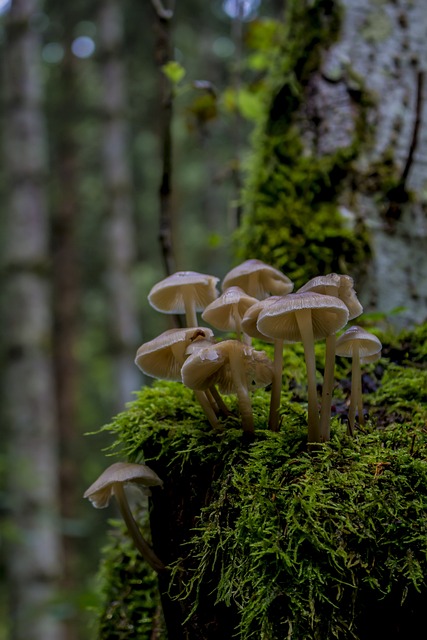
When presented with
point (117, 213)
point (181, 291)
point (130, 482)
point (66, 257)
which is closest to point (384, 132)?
point (181, 291)

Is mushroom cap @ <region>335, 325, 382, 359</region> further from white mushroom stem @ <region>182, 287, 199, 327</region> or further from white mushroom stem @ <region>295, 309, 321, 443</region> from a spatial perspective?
white mushroom stem @ <region>182, 287, 199, 327</region>

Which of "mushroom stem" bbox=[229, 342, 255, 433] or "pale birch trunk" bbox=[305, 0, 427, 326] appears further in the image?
"pale birch trunk" bbox=[305, 0, 427, 326]

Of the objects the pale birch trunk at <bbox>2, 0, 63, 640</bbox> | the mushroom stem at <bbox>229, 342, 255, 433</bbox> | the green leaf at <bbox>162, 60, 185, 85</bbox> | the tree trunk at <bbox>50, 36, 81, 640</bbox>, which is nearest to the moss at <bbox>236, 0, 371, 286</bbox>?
the green leaf at <bbox>162, 60, 185, 85</bbox>

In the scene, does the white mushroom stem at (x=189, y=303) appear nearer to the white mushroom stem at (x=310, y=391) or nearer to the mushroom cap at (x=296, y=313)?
the mushroom cap at (x=296, y=313)

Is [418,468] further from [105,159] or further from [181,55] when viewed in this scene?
[181,55]

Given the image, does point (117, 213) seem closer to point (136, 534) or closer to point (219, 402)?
point (219, 402)

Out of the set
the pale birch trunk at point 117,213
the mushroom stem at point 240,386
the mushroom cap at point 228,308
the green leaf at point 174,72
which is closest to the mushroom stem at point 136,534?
the mushroom stem at point 240,386
